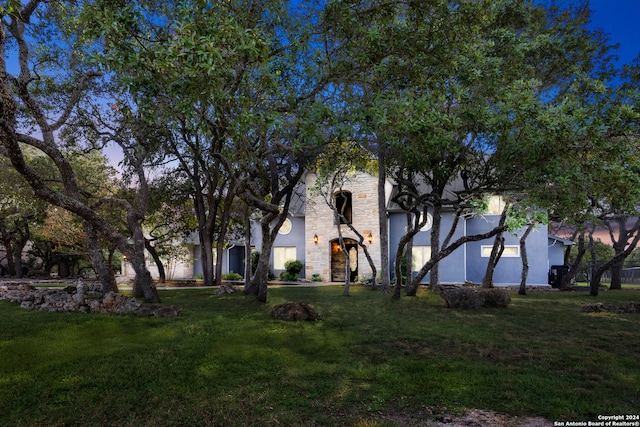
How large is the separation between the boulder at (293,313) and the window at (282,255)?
16.9 m

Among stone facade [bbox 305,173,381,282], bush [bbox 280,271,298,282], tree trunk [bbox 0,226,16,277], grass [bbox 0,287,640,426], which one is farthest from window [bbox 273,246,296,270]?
grass [bbox 0,287,640,426]

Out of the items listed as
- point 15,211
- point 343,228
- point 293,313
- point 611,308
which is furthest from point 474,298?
point 15,211

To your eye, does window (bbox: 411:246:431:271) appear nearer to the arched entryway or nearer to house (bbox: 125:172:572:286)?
house (bbox: 125:172:572:286)

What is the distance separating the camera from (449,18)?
8.41 metres

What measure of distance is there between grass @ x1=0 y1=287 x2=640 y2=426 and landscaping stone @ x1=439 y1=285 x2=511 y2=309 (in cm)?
283

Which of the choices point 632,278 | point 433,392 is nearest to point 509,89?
point 433,392

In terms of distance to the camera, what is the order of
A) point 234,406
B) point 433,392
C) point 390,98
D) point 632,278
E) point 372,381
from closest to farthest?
point 234,406 < point 433,392 < point 372,381 < point 390,98 < point 632,278

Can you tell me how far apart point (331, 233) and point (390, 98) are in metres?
16.7

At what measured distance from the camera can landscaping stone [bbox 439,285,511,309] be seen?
1207 cm

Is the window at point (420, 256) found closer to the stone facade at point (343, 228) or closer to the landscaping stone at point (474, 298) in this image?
the stone facade at point (343, 228)

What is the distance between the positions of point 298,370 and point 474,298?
8292 mm

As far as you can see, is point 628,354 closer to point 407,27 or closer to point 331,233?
point 407,27

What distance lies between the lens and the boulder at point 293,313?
30.0 ft

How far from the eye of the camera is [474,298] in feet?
39.9
